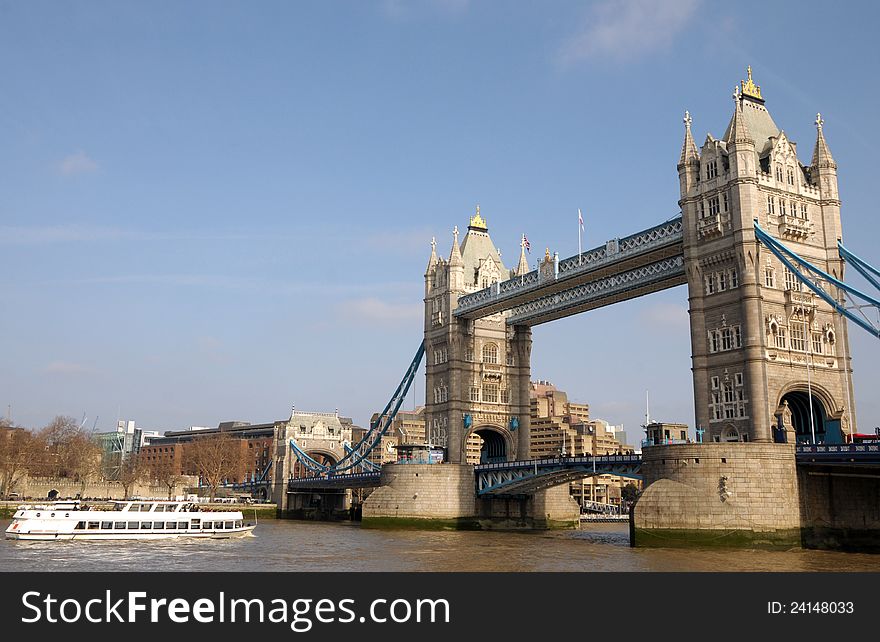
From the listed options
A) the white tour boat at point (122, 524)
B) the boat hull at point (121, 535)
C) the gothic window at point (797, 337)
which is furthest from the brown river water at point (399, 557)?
the gothic window at point (797, 337)

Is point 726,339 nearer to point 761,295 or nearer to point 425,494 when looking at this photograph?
point 761,295

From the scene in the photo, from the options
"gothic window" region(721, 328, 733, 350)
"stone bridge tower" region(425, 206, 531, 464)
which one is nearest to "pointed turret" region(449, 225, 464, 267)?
"stone bridge tower" region(425, 206, 531, 464)

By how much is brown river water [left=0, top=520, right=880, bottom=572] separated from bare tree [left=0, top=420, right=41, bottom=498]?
53.9 m

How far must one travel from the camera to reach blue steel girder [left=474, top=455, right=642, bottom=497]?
195ft

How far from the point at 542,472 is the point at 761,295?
23374 mm

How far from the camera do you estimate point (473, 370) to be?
269 ft

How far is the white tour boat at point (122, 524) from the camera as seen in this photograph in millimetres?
52219

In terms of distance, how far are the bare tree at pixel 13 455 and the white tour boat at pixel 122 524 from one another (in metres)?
49.2

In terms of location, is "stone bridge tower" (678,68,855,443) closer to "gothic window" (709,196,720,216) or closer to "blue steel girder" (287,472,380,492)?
"gothic window" (709,196,720,216)

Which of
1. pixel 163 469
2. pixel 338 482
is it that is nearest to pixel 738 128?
pixel 338 482

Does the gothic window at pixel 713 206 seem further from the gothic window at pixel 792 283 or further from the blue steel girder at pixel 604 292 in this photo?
the gothic window at pixel 792 283

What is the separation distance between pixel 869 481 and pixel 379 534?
108ft

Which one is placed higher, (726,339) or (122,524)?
(726,339)
